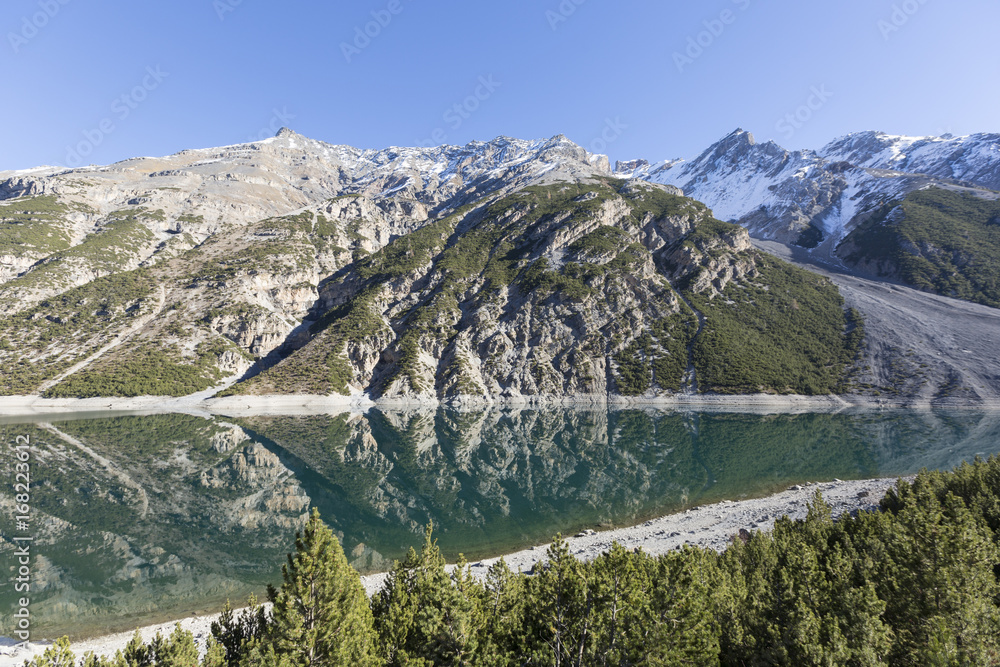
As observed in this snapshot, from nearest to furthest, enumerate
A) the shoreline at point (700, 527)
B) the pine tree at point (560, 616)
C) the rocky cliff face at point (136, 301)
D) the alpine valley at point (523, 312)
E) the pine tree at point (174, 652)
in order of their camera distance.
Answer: the pine tree at point (174, 652) → the pine tree at point (560, 616) → the shoreline at point (700, 527) → the alpine valley at point (523, 312) → the rocky cliff face at point (136, 301)

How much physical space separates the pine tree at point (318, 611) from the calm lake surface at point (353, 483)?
68.9ft

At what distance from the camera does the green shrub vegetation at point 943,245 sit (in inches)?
5699

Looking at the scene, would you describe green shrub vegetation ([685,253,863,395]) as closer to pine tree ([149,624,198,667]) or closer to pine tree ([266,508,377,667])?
pine tree ([266,508,377,667])

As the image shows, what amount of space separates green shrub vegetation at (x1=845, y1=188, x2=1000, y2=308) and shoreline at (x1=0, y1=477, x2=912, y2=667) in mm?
163531

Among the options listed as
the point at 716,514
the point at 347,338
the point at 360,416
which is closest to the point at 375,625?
the point at 716,514

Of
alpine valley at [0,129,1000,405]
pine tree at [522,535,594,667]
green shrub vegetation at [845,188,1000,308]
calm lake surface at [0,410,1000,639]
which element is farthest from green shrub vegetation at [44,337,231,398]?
green shrub vegetation at [845,188,1000,308]

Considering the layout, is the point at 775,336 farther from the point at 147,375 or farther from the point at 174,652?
the point at 147,375

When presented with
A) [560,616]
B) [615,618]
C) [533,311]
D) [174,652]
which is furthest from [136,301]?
[615,618]

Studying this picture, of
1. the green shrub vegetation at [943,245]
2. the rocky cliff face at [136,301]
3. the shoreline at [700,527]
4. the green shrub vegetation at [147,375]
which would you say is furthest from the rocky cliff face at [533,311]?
the shoreline at [700,527]

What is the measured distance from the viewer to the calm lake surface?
27.5 meters

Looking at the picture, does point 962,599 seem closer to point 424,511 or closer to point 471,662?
point 471,662

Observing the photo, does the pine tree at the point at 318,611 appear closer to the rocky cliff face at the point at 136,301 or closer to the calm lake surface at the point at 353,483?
the calm lake surface at the point at 353,483

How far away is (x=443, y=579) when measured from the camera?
392 inches

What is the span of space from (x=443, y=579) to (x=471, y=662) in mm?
1865
